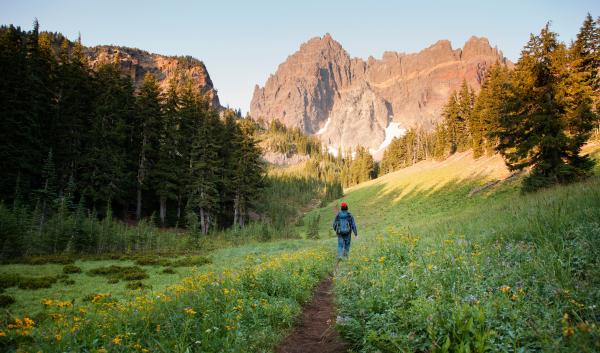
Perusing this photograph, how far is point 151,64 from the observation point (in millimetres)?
165125

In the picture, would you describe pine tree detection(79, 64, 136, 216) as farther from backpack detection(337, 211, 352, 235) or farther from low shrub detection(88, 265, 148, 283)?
backpack detection(337, 211, 352, 235)

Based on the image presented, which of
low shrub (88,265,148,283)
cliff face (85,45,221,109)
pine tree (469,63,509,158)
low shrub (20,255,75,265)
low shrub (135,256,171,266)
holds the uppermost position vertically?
cliff face (85,45,221,109)

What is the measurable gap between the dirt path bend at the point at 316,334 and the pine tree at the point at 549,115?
17059 millimetres

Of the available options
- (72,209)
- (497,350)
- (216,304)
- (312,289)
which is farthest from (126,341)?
(72,209)

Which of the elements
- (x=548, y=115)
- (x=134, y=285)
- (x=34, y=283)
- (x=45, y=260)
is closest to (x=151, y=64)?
(x=45, y=260)

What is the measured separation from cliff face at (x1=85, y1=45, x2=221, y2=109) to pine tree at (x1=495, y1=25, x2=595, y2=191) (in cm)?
14952

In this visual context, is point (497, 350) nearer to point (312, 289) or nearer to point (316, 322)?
point (316, 322)

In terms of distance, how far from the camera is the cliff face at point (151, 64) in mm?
151750

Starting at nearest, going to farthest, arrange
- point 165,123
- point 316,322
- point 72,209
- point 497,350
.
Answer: point 497,350, point 316,322, point 72,209, point 165,123

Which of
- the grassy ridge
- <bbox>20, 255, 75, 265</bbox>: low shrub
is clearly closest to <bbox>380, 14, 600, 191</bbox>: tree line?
the grassy ridge

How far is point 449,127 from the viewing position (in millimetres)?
72375

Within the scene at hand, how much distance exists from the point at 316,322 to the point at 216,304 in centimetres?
236

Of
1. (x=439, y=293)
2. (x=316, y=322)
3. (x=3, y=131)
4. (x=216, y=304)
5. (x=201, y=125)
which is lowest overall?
(x=316, y=322)

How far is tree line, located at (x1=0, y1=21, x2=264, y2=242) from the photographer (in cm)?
2978
